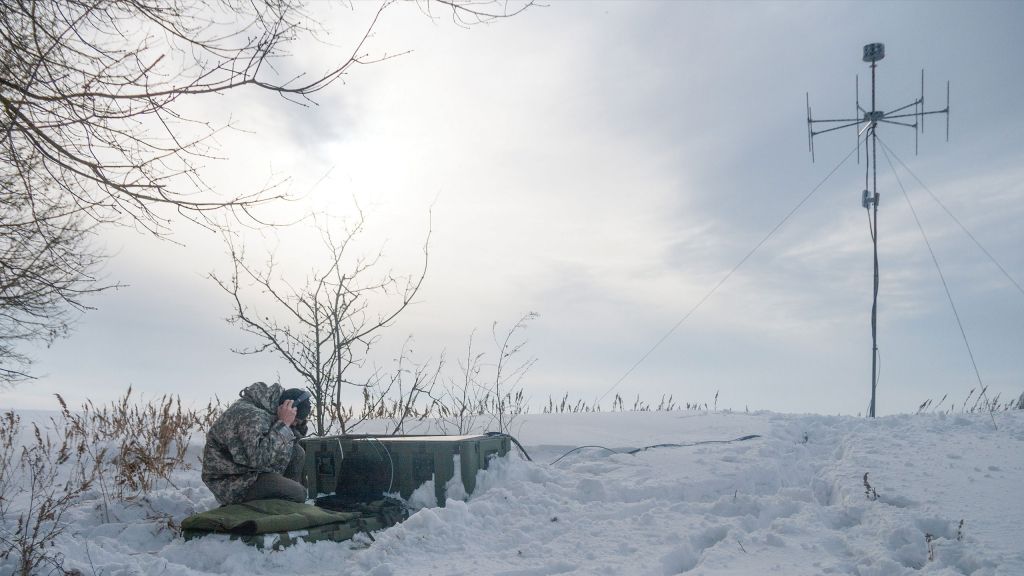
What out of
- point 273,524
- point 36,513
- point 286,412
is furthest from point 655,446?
point 36,513

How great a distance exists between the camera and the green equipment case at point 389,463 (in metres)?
6.24

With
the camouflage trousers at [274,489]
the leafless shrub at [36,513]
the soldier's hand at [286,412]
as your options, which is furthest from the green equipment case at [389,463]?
the leafless shrub at [36,513]

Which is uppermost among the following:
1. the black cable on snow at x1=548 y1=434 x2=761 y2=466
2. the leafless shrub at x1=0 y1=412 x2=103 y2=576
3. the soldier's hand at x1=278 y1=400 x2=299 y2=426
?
the soldier's hand at x1=278 y1=400 x2=299 y2=426

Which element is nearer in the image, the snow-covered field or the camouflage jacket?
the snow-covered field

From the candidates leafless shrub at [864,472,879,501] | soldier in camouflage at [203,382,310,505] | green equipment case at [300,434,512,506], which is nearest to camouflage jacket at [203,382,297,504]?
soldier in camouflage at [203,382,310,505]

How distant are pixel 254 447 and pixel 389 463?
1227 mm

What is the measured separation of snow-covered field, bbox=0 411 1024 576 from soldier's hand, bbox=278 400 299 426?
1.09 meters

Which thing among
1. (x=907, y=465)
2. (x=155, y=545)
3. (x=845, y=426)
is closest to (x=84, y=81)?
(x=155, y=545)

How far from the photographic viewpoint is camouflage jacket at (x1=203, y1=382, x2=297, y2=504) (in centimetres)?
568

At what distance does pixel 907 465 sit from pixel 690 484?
6.36ft

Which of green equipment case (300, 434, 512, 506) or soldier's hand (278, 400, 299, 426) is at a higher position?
soldier's hand (278, 400, 299, 426)

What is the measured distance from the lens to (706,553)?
4797 millimetres

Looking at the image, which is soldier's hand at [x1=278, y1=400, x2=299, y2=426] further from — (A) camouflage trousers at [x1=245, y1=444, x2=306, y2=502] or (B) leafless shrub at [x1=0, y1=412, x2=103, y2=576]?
(B) leafless shrub at [x1=0, y1=412, x2=103, y2=576]

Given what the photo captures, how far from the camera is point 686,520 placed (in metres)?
5.52
